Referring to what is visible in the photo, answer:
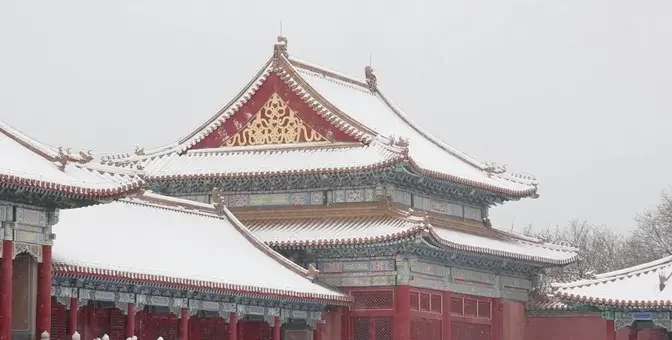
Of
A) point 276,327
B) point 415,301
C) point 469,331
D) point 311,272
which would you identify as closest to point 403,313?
point 415,301

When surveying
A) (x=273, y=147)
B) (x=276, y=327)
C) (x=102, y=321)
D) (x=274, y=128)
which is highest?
(x=274, y=128)

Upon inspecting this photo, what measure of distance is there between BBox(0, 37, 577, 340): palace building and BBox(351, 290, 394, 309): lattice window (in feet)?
0.13

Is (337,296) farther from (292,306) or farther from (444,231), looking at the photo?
(444,231)

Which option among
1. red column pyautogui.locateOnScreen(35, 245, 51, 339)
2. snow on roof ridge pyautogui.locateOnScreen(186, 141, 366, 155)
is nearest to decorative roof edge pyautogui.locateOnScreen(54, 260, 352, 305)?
red column pyautogui.locateOnScreen(35, 245, 51, 339)

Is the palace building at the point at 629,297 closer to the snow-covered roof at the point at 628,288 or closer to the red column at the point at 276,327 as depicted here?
the snow-covered roof at the point at 628,288

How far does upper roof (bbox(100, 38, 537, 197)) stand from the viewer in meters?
49.1

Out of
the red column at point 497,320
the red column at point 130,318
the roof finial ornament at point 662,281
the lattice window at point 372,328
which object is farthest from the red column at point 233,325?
the red column at point 497,320

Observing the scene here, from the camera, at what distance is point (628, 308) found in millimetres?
42375

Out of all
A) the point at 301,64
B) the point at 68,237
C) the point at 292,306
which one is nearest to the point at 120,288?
the point at 68,237

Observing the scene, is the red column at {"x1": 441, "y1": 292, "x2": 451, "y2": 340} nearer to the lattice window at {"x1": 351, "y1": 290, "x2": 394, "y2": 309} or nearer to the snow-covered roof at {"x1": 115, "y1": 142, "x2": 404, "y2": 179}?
the lattice window at {"x1": 351, "y1": 290, "x2": 394, "y2": 309}

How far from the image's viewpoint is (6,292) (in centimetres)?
3281

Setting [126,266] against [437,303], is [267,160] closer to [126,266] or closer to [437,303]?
[437,303]

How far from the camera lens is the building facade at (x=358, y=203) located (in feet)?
151

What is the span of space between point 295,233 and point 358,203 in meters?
2.17
